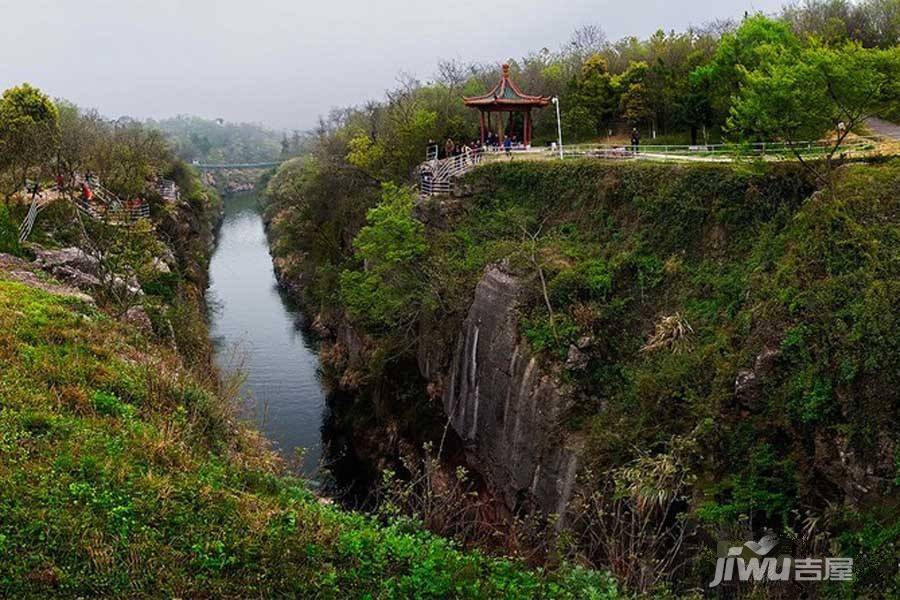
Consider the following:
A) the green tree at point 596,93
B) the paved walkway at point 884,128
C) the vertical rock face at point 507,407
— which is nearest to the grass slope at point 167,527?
the vertical rock face at point 507,407

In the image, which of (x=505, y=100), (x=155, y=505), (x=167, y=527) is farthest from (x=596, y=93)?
(x=167, y=527)

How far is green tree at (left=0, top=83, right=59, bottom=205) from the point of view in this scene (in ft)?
95.4

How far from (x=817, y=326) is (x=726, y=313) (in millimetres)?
3390

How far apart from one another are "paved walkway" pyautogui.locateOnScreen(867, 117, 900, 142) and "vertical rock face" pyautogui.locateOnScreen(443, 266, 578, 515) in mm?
15024

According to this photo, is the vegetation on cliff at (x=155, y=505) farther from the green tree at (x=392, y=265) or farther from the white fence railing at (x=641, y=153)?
the white fence railing at (x=641, y=153)

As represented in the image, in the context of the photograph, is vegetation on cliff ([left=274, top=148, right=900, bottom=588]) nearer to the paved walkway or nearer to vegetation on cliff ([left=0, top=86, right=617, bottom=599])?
vegetation on cliff ([left=0, top=86, right=617, bottom=599])

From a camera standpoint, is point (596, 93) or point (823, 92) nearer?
point (823, 92)

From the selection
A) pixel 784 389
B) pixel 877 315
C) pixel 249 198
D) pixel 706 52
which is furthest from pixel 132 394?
pixel 249 198

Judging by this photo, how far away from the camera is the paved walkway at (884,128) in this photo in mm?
23984

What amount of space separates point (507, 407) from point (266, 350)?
23657 millimetres

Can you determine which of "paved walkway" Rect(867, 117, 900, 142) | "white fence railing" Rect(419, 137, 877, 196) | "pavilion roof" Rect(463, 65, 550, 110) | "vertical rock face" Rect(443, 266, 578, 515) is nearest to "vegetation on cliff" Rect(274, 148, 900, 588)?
"vertical rock face" Rect(443, 266, 578, 515)

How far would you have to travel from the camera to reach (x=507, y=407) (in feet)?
67.8

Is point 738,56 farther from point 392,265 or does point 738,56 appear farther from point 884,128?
point 392,265

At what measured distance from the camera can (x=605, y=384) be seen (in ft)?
59.5
